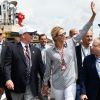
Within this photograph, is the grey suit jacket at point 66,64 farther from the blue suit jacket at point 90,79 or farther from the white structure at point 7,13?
the white structure at point 7,13

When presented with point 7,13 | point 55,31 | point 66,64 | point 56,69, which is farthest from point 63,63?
point 7,13

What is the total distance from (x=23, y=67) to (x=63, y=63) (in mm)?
737

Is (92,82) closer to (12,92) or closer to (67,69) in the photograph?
(67,69)

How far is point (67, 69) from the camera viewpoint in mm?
7840

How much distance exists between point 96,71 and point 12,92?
1587mm

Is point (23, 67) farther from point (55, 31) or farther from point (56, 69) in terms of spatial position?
point (55, 31)

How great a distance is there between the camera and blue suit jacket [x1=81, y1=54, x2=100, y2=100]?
748 centimetres

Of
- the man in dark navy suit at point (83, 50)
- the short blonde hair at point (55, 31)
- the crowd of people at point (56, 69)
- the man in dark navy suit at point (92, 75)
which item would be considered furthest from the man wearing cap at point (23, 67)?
the man in dark navy suit at point (92, 75)

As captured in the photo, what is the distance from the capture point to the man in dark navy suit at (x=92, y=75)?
7457 millimetres

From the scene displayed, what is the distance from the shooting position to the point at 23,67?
8172mm

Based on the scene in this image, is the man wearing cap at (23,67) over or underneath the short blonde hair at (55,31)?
underneath

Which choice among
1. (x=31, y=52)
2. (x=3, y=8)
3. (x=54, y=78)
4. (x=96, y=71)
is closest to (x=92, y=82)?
(x=96, y=71)

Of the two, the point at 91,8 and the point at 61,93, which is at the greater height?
the point at 91,8

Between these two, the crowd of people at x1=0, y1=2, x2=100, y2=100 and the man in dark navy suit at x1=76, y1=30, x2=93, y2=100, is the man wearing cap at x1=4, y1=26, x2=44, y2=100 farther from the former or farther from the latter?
the man in dark navy suit at x1=76, y1=30, x2=93, y2=100
